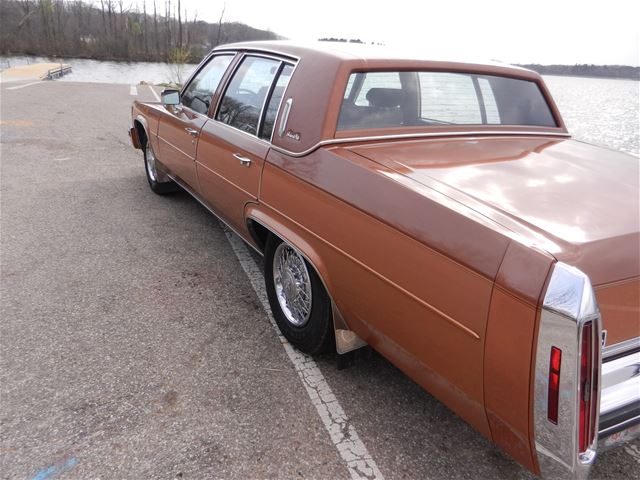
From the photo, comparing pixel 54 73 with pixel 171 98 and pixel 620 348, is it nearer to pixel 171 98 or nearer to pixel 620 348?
pixel 171 98

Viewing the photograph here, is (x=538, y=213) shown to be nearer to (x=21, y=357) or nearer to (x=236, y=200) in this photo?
(x=236, y=200)

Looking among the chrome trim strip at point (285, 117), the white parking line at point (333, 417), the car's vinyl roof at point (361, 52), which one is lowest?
the white parking line at point (333, 417)

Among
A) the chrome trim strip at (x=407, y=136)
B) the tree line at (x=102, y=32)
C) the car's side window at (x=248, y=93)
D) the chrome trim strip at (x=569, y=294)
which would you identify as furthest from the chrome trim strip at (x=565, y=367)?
the tree line at (x=102, y=32)

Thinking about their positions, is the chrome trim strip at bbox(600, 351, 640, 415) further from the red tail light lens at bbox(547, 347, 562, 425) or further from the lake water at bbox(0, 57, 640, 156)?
the lake water at bbox(0, 57, 640, 156)

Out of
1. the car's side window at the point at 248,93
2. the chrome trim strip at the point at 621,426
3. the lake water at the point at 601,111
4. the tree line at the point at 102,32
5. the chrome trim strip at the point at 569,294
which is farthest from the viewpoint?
the tree line at the point at 102,32

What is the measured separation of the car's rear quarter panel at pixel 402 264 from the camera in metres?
1.64

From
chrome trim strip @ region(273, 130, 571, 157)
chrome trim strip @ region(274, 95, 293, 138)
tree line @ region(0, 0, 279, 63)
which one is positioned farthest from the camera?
tree line @ region(0, 0, 279, 63)

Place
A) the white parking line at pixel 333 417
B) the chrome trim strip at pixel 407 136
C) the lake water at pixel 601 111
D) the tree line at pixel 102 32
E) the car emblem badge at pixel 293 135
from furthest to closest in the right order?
1. the tree line at pixel 102 32
2. the lake water at pixel 601 111
3. the car emblem badge at pixel 293 135
4. the chrome trim strip at pixel 407 136
5. the white parking line at pixel 333 417

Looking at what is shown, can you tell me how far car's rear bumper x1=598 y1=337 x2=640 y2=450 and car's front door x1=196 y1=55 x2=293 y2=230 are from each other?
2.06 metres

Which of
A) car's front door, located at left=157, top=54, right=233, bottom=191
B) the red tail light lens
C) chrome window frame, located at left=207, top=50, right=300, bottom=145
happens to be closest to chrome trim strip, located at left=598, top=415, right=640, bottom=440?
the red tail light lens

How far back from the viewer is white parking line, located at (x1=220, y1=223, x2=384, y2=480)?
7.04ft

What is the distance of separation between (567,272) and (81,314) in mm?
3061

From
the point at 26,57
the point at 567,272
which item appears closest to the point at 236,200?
the point at 567,272

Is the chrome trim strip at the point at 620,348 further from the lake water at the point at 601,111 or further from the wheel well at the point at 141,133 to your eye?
the wheel well at the point at 141,133
